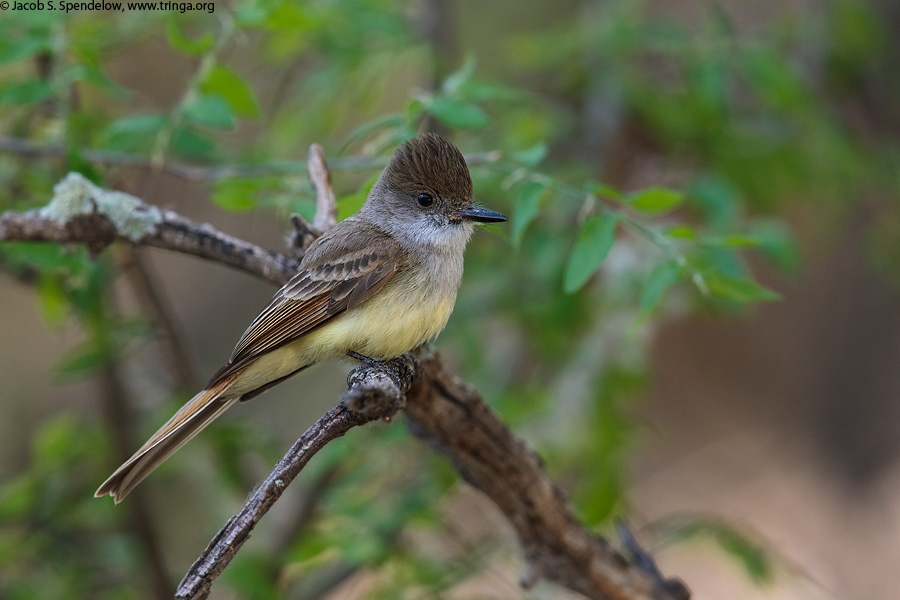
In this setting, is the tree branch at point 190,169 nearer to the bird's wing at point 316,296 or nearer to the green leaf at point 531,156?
the green leaf at point 531,156

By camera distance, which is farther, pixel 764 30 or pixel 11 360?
pixel 11 360

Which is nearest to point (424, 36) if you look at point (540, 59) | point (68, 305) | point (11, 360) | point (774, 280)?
point (540, 59)

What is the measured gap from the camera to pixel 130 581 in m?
4.65

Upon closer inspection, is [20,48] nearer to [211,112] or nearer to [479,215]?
[211,112]

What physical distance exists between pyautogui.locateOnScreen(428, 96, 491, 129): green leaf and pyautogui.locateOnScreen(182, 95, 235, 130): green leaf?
72 centimetres

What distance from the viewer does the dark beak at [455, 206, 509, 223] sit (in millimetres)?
3062

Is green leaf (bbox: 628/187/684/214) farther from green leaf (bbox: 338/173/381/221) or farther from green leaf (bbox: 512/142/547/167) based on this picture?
green leaf (bbox: 338/173/381/221)

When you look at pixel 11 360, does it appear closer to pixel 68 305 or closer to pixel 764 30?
pixel 68 305

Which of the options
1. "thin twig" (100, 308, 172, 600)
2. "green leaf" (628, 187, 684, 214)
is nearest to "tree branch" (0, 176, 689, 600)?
"green leaf" (628, 187, 684, 214)

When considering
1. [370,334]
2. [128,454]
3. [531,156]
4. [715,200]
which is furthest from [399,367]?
[128,454]

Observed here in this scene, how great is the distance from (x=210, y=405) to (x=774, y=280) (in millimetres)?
5648

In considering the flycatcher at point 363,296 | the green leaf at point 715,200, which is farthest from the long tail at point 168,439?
the green leaf at point 715,200

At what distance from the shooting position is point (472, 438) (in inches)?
114

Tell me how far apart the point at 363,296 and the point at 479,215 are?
1.77 feet
